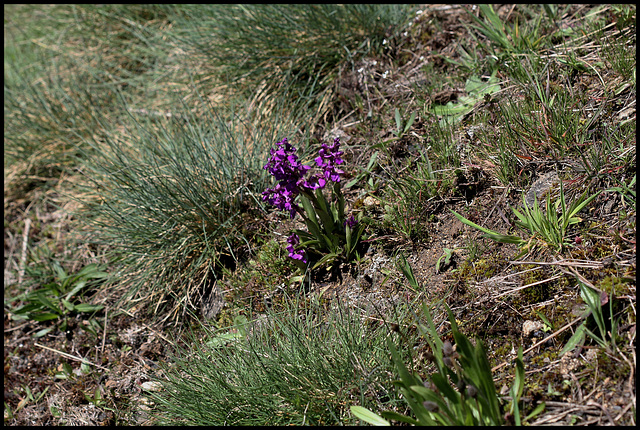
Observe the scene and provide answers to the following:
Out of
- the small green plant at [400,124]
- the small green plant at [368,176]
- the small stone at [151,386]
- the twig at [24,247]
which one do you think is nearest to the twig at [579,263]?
the small green plant at [368,176]

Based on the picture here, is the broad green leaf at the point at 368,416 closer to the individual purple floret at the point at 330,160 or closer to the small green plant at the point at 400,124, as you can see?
the individual purple floret at the point at 330,160

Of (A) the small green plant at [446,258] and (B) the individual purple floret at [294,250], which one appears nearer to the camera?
(A) the small green plant at [446,258]

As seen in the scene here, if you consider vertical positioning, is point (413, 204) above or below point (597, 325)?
above

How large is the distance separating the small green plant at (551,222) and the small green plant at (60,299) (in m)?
2.48

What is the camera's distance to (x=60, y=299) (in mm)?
3166

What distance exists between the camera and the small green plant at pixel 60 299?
10.2 feet

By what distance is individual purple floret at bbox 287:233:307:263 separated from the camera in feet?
7.67

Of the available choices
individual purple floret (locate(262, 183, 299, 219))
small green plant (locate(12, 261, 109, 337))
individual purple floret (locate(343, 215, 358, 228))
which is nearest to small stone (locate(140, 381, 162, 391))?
small green plant (locate(12, 261, 109, 337))

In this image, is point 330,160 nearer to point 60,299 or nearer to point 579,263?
point 579,263

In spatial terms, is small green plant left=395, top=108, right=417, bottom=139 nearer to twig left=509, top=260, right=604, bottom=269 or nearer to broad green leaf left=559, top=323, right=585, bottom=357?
twig left=509, top=260, right=604, bottom=269

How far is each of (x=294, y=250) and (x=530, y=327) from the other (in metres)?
1.10

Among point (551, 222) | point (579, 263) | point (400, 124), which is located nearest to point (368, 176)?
point (400, 124)

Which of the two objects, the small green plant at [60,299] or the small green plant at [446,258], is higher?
the small green plant at [60,299]

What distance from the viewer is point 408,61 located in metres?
3.22
